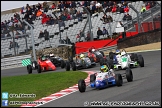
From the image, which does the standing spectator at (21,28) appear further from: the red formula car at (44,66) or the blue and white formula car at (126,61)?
the blue and white formula car at (126,61)

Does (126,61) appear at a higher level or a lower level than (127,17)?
lower

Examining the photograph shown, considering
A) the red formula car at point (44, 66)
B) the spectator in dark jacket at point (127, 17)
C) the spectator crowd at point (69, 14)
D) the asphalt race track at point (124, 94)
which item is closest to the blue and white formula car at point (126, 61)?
the asphalt race track at point (124, 94)

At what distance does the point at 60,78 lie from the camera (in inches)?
722

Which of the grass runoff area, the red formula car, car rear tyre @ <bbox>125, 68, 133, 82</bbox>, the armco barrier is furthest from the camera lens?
the armco barrier

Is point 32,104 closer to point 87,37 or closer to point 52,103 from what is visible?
point 52,103

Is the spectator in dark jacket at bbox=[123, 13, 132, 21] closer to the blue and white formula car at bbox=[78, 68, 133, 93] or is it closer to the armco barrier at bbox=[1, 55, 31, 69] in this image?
the armco barrier at bbox=[1, 55, 31, 69]

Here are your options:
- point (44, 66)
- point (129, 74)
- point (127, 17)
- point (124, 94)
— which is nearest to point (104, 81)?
point (129, 74)

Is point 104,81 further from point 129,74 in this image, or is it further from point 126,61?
point 126,61

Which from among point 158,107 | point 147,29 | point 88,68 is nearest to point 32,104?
point 158,107

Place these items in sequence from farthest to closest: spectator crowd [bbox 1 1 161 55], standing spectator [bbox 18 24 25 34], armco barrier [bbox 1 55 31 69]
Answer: spectator crowd [bbox 1 1 161 55]
armco barrier [bbox 1 55 31 69]
standing spectator [bbox 18 24 25 34]

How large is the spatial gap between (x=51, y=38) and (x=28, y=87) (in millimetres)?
16429

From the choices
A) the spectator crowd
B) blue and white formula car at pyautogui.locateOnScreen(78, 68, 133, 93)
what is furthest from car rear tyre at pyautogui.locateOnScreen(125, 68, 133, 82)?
the spectator crowd

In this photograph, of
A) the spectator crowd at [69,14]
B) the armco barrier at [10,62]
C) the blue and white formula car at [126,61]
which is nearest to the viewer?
the blue and white formula car at [126,61]

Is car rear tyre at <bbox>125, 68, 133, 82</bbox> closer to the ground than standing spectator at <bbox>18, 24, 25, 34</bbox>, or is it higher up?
closer to the ground
